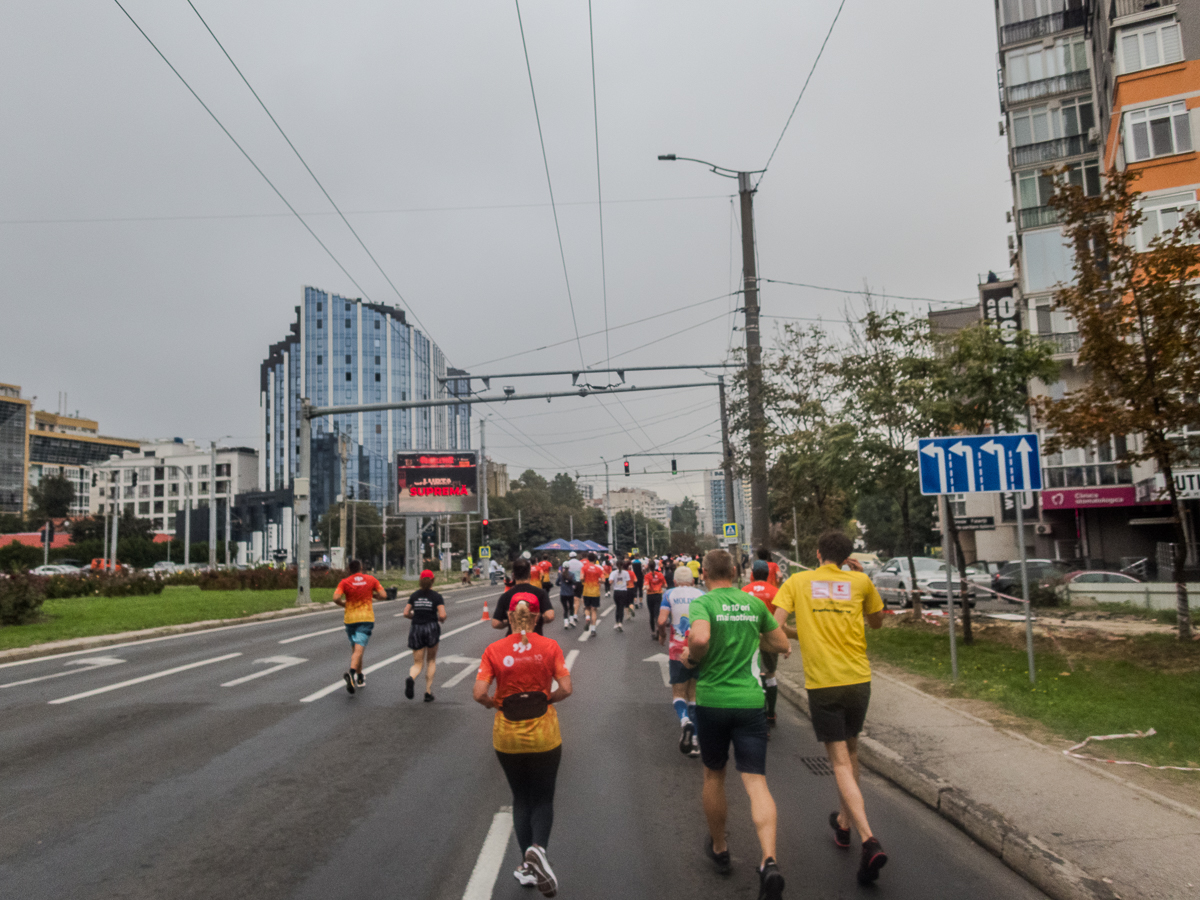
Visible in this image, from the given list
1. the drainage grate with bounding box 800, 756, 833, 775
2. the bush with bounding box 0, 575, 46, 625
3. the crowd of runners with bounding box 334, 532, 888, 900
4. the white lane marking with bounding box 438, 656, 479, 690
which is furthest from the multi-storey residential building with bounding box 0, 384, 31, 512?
the crowd of runners with bounding box 334, 532, 888, 900

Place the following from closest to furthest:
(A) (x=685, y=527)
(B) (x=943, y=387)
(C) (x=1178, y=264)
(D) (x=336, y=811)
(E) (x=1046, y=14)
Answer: (D) (x=336, y=811), (C) (x=1178, y=264), (B) (x=943, y=387), (E) (x=1046, y=14), (A) (x=685, y=527)

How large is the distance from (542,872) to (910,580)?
2683cm

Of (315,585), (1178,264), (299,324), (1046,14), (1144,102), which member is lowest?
(315,585)

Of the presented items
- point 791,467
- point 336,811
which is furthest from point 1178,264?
point 336,811

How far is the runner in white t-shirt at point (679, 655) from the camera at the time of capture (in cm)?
808

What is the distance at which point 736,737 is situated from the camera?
193 inches

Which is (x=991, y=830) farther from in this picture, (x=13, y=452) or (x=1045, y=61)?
(x=13, y=452)

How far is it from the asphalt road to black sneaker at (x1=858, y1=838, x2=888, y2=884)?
0.07 meters

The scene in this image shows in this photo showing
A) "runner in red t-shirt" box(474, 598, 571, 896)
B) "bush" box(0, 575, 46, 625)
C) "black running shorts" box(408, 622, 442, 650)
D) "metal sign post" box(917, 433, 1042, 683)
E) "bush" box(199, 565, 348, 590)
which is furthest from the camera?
"bush" box(199, 565, 348, 590)

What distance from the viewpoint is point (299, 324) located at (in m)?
132

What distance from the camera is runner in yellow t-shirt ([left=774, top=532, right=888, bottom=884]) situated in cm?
526

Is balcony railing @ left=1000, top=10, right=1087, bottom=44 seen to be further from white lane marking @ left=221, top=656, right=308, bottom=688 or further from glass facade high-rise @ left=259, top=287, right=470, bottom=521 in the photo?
glass facade high-rise @ left=259, top=287, right=470, bottom=521

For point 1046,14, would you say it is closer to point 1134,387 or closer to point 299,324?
point 1134,387

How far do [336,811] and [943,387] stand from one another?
12.2 metres
